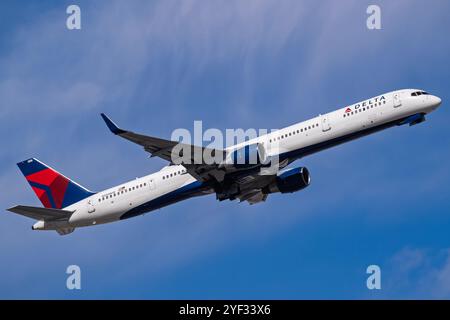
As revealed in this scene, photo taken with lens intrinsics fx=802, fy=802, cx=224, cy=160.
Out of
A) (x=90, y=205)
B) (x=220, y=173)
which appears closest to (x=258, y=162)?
(x=220, y=173)

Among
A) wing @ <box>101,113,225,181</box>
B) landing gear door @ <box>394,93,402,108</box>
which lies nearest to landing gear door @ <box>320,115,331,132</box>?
landing gear door @ <box>394,93,402,108</box>

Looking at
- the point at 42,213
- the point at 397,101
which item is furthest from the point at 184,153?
the point at 397,101

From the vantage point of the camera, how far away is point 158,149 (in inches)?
2132

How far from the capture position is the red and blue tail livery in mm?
63875

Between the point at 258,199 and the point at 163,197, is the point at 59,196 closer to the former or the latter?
the point at 163,197

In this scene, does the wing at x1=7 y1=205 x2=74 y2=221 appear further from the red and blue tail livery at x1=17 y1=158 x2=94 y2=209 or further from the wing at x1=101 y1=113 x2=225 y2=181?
the wing at x1=101 y1=113 x2=225 y2=181

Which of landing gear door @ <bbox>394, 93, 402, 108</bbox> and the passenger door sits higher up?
landing gear door @ <bbox>394, 93, 402, 108</bbox>

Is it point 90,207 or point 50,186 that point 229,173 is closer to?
point 90,207

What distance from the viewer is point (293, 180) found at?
200 ft

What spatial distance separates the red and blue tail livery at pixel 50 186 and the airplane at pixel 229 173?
0.26 feet

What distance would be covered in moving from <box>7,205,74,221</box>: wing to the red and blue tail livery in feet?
5.54

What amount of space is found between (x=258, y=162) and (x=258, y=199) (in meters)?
8.99

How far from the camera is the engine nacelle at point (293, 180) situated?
60.7m

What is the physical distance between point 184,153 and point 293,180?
9.81 meters
